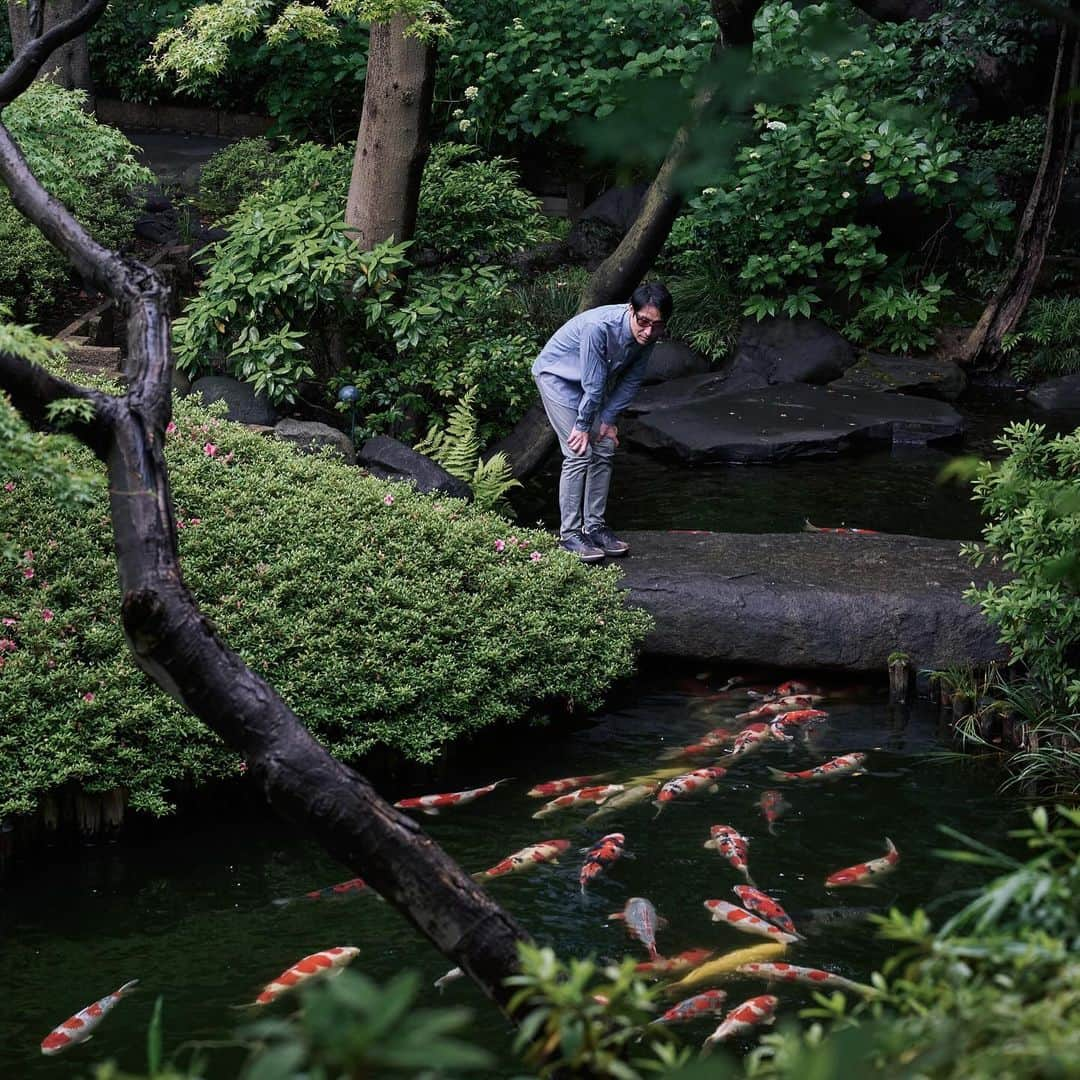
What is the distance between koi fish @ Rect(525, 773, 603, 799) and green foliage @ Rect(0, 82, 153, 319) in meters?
5.53

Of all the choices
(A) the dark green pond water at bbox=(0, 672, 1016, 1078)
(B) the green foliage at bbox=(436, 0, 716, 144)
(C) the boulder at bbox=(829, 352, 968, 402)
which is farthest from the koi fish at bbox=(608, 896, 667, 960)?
(B) the green foliage at bbox=(436, 0, 716, 144)

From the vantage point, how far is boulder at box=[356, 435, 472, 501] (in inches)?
391

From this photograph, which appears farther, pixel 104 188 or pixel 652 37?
pixel 652 37

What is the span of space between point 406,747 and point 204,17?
593cm

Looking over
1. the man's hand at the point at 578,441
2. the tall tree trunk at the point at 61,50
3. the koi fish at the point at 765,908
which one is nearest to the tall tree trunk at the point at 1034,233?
the man's hand at the point at 578,441

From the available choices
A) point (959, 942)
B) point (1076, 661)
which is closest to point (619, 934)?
point (1076, 661)

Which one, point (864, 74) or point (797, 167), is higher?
point (864, 74)

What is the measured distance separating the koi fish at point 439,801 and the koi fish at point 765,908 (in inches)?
62.5

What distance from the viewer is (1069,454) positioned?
24.3 feet

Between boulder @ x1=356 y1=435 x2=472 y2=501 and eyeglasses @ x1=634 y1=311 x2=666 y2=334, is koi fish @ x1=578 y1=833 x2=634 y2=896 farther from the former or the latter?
boulder @ x1=356 y1=435 x2=472 y2=501

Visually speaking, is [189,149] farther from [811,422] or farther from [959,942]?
[959,942]

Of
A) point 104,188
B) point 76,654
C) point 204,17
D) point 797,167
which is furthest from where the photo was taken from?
point 797,167

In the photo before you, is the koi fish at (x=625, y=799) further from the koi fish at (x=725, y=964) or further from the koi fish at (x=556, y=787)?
the koi fish at (x=725, y=964)

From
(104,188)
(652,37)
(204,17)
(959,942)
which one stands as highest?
(652,37)
